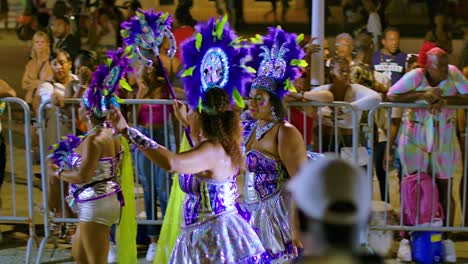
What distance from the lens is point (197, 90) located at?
4.86m

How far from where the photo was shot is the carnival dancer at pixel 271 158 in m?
5.23

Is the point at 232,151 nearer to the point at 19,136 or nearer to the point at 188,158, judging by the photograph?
the point at 188,158

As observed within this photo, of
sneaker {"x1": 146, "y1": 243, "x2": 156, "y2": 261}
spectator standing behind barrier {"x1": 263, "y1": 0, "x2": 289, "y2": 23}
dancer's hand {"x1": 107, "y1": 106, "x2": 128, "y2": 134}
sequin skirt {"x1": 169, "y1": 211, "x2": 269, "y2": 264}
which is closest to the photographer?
dancer's hand {"x1": 107, "y1": 106, "x2": 128, "y2": 134}

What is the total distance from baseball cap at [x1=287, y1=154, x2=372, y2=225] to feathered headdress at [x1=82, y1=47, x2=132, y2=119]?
2804 mm

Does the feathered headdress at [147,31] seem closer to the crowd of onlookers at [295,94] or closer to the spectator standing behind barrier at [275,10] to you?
the crowd of onlookers at [295,94]

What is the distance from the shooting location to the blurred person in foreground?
246 cm

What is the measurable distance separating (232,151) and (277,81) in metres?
0.93

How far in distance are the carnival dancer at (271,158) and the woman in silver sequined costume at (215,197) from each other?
0.50 m

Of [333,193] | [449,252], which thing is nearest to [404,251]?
[449,252]

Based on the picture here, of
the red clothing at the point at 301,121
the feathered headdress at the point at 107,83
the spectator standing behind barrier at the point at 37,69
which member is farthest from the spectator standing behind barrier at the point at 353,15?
the feathered headdress at the point at 107,83

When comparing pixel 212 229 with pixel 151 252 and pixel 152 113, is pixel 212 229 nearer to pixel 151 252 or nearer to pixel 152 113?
pixel 151 252

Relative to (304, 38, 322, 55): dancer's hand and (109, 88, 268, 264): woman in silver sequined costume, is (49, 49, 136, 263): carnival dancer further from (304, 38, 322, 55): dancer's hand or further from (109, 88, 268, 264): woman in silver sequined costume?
(304, 38, 322, 55): dancer's hand

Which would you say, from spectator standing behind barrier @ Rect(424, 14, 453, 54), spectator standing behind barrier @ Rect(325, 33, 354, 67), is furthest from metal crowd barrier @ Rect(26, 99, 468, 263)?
spectator standing behind barrier @ Rect(424, 14, 453, 54)

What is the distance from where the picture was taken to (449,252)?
6.59 m
